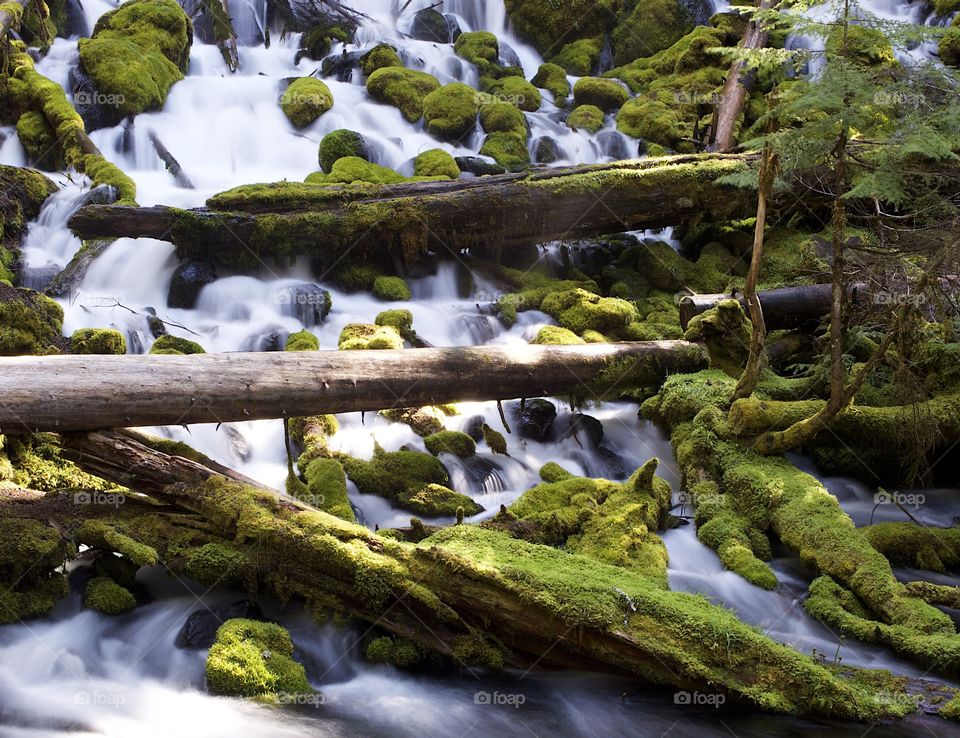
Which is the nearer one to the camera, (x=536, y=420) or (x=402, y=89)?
(x=536, y=420)

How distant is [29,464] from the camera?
675 centimetres

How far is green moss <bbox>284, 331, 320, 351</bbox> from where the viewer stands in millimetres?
10391

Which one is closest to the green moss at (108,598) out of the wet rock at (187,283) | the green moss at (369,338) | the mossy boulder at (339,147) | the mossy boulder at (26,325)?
the mossy boulder at (26,325)

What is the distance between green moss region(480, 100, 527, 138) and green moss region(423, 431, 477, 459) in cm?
1043

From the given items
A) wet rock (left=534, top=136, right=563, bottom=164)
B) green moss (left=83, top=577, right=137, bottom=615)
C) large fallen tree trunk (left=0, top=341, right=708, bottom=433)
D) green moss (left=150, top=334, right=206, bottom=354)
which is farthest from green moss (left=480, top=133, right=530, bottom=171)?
green moss (left=83, top=577, right=137, bottom=615)

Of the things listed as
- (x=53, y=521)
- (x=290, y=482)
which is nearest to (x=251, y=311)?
(x=290, y=482)

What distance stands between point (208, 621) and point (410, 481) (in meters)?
2.84

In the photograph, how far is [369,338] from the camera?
9.97m

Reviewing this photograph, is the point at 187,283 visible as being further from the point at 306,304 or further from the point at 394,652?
the point at 394,652

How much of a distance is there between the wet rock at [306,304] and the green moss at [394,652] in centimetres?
664

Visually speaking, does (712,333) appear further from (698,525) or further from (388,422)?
(388,422)

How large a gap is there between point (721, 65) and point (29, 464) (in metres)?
18.2

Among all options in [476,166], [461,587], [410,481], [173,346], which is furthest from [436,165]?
[461,587]

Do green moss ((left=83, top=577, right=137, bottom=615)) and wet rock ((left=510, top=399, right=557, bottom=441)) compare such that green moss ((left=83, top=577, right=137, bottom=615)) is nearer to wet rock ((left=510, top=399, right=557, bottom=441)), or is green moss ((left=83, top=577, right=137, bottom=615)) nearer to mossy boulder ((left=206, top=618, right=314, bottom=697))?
mossy boulder ((left=206, top=618, right=314, bottom=697))
